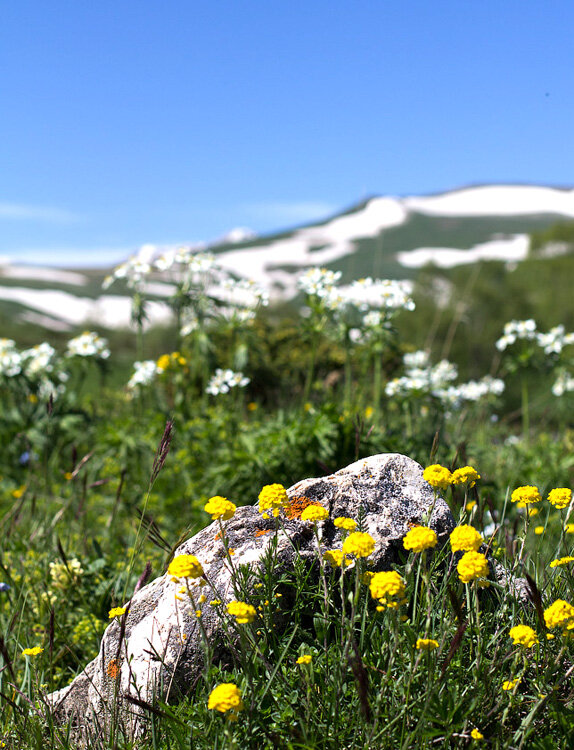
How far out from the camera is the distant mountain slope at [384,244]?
173 feet

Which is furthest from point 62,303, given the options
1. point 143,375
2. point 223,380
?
point 223,380

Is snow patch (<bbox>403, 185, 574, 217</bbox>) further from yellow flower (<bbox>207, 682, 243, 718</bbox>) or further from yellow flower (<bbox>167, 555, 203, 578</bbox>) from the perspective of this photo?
yellow flower (<bbox>207, 682, 243, 718</bbox>)

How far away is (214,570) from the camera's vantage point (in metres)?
2.25

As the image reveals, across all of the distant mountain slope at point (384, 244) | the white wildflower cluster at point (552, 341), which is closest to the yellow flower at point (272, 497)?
the white wildflower cluster at point (552, 341)

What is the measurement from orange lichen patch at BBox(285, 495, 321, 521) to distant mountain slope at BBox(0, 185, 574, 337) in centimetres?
4321

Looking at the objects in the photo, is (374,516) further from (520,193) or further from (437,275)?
(520,193)

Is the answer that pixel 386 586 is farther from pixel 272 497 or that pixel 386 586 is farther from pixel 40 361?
pixel 40 361

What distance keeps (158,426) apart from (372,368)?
11.2 feet

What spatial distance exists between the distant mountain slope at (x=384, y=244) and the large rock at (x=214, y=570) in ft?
142

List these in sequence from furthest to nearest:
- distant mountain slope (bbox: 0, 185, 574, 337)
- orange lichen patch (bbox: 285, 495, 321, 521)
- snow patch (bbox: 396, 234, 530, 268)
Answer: snow patch (bbox: 396, 234, 530, 268) < distant mountain slope (bbox: 0, 185, 574, 337) < orange lichen patch (bbox: 285, 495, 321, 521)

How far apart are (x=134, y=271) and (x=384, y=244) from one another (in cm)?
7098

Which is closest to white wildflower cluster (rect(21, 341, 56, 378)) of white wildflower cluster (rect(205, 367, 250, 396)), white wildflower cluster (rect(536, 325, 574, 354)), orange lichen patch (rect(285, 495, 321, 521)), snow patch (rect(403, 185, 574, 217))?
white wildflower cluster (rect(205, 367, 250, 396))

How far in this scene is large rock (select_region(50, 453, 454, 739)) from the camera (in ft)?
6.88

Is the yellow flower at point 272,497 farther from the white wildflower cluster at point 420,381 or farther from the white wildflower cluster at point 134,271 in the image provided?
the white wildflower cluster at point 134,271
